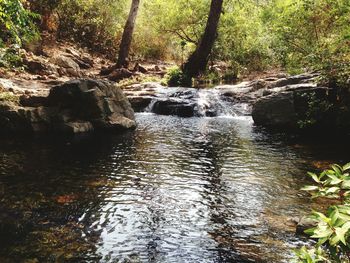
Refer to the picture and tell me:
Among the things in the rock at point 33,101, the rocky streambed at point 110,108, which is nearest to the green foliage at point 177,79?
the rocky streambed at point 110,108

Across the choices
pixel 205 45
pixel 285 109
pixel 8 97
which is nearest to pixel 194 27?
pixel 205 45

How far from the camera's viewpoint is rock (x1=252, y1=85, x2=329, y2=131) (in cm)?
1151

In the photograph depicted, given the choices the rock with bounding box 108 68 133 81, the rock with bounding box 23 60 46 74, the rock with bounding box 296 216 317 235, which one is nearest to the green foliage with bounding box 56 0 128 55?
the rock with bounding box 108 68 133 81

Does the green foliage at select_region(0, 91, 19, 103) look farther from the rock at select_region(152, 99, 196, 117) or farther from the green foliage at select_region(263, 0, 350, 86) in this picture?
the green foliage at select_region(263, 0, 350, 86)

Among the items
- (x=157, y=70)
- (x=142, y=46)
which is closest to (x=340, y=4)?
(x=157, y=70)

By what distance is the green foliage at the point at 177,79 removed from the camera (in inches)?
775

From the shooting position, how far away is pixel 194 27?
22188 millimetres

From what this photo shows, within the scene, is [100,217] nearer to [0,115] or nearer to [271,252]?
[271,252]

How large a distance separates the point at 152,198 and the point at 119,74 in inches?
577

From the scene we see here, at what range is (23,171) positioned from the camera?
23.1 ft

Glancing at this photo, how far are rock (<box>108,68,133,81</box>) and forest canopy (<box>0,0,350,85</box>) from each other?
4.66m

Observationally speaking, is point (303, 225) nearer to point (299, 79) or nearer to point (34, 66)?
point (299, 79)

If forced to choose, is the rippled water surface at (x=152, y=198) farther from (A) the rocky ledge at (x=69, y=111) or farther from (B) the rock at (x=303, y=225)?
(A) the rocky ledge at (x=69, y=111)

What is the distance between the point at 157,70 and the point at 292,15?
11.5m
